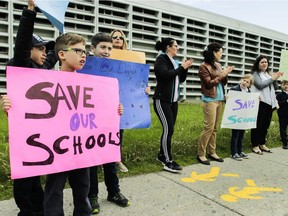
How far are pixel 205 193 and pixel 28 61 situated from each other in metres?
2.24

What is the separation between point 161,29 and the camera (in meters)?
20.1

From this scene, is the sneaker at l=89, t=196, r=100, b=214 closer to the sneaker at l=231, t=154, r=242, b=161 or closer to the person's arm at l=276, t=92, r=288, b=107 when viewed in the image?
the sneaker at l=231, t=154, r=242, b=161

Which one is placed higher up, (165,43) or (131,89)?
(165,43)

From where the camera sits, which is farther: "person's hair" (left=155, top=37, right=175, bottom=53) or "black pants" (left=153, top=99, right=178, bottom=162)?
"person's hair" (left=155, top=37, right=175, bottom=53)

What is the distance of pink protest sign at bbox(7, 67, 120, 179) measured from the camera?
2.02 meters

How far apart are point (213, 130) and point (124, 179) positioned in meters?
1.76

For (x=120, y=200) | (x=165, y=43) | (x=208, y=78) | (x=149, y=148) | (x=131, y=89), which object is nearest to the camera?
(x=120, y=200)

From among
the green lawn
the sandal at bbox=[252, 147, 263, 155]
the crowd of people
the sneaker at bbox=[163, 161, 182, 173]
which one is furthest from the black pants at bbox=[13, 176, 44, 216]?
the sandal at bbox=[252, 147, 263, 155]

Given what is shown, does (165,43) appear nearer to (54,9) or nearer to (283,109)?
(54,9)

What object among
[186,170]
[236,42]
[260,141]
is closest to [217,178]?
[186,170]

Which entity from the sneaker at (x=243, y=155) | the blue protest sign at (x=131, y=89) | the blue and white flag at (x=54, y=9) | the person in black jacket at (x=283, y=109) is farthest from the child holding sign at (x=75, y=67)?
the person in black jacket at (x=283, y=109)

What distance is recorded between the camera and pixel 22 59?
2234mm

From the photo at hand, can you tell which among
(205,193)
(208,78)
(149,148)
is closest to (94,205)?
(205,193)

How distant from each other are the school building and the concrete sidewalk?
11786 mm
